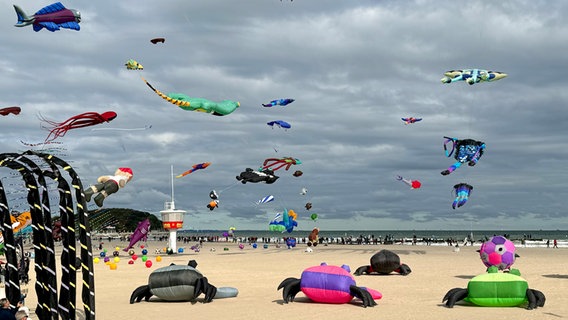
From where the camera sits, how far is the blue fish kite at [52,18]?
1945 centimetres

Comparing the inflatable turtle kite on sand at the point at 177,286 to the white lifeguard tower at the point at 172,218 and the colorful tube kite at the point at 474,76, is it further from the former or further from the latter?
the white lifeguard tower at the point at 172,218

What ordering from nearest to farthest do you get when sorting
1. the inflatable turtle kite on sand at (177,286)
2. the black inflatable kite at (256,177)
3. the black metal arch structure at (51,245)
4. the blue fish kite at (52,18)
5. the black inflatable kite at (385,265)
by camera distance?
the black metal arch structure at (51,245)
the inflatable turtle kite on sand at (177,286)
the blue fish kite at (52,18)
the black inflatable kite at (385,265)
the black inflatable kite at (256,177)

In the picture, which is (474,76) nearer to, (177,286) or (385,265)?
(385,265)

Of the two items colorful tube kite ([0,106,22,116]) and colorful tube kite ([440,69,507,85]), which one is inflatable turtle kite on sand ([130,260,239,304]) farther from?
colorful tube kite ([440,69,507,85])

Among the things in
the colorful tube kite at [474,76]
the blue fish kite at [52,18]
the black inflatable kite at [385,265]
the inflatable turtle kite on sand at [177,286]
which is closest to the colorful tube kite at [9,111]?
the blue fish kite at [52,18]

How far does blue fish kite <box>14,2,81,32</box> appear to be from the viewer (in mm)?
19453

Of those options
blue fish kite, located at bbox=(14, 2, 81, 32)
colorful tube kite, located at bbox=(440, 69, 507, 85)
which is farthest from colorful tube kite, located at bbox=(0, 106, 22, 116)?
colorful tube kite, located at bbox=(440, 69, 507, 85)

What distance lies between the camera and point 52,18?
19625mm

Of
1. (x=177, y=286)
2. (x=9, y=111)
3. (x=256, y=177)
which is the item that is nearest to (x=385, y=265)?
(x=177, y=286)

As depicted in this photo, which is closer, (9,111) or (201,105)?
(9,111)

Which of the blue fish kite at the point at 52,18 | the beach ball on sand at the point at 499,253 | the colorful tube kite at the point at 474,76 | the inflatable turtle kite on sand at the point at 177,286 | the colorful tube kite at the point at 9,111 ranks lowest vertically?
the inflatable turtle kite on sand at the point at 177,286

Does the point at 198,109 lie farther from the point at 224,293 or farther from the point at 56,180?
the point at 56,180

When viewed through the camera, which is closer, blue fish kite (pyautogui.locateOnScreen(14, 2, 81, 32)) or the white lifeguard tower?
blue fish kite (pyautogui.locateOnScreen(14, 2, 81, 32))

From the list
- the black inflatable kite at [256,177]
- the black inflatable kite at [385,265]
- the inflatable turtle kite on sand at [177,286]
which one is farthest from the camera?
the black inflatable kite at [256,177]
